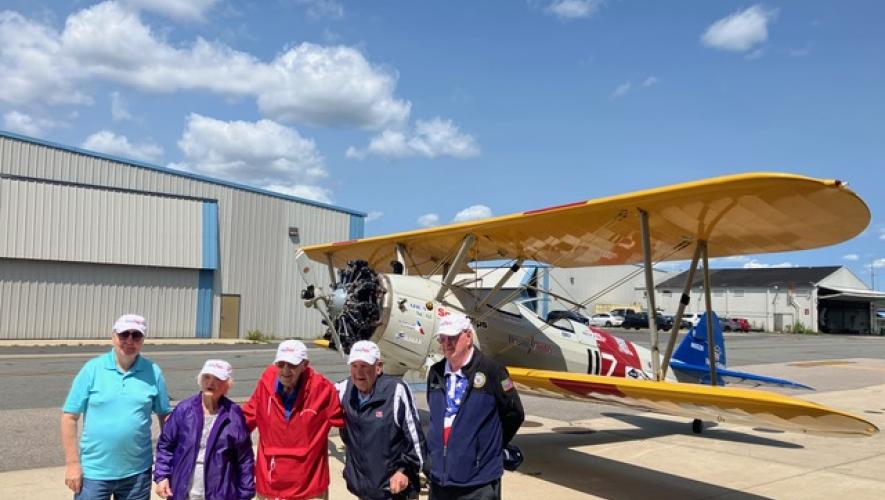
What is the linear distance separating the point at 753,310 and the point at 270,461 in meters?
63.4

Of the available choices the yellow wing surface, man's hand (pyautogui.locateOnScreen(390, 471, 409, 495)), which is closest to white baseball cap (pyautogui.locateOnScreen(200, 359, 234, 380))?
man's hand (pyautogui.locateOnScreen(390, 471, 409, 495))

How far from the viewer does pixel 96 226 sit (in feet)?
83.5

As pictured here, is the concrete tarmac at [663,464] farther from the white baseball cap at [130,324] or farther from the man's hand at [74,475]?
the white baseball cap at [130,324]

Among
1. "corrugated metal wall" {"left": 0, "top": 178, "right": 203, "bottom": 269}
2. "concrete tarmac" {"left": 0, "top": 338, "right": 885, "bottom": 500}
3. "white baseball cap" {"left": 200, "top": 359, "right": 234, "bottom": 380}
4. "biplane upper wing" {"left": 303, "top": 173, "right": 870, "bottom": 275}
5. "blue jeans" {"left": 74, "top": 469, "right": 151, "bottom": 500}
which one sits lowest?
"concrete tarmac" {"left": 0, "top": 338, "right": 885, "bottom": 500}

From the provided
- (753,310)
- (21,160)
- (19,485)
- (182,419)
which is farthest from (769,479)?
(753,310)

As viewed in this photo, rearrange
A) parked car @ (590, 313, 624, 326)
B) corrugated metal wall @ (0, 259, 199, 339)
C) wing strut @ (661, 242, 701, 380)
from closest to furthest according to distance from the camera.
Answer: wing strut @ (661, 242, 701, 380)
corrugated metal wall @ (0, 259, 199, 339)
parked car @ (590, 313, 624, 326)

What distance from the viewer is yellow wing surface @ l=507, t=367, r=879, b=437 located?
15.7 ft

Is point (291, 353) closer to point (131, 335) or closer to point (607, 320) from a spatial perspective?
point (131, 335)

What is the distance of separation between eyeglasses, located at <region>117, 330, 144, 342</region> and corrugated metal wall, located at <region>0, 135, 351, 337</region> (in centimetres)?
2224

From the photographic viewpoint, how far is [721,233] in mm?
7047

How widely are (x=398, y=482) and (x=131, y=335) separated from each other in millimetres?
1645

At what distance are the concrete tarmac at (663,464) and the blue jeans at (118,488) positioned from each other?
8.00 ft

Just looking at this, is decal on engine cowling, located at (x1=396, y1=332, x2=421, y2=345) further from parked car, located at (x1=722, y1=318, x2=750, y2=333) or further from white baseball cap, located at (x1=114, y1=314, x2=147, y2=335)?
parked car, located at (x1=722, y1=318, x2=750, y2=333)

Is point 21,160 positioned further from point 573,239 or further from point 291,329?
point 573,239
